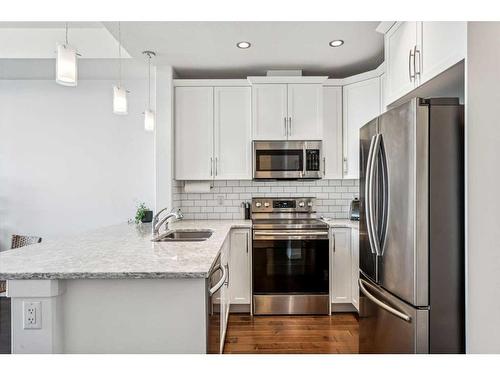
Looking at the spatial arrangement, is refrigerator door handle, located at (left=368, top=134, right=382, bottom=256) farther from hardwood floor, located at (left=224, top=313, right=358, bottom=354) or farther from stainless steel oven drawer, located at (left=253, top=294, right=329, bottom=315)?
stainless steel oven drawer, located at (left=253, top=294, right=329, bottom=315)

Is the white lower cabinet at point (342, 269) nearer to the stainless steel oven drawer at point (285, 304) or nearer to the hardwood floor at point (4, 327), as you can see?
the stainless steel oven drawer at point (285, 304)

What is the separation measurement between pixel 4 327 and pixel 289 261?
2.59 m

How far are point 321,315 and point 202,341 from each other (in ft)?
6.52

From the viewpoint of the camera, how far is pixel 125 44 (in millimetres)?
2781

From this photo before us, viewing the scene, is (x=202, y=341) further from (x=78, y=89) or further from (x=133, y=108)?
(x=78, y=89)

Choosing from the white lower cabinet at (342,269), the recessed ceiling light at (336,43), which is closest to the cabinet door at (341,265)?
the white lower cabinet at (342,269)

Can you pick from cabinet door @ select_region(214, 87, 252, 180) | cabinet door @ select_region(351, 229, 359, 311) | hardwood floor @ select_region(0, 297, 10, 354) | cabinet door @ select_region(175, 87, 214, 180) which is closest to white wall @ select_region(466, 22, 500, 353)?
cabinet door @ select_region(351, 229, 359, 311)

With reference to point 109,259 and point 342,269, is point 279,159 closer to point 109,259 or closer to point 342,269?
point 342,269

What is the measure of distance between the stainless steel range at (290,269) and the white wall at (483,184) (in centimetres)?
161

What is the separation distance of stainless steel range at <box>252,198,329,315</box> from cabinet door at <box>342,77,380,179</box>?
76 centimetres

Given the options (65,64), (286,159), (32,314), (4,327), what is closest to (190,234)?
(286,159)

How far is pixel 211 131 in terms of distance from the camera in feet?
11.0

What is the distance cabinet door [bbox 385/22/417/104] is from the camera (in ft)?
6.70

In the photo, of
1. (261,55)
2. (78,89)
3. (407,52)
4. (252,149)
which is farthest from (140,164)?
(407,52)
